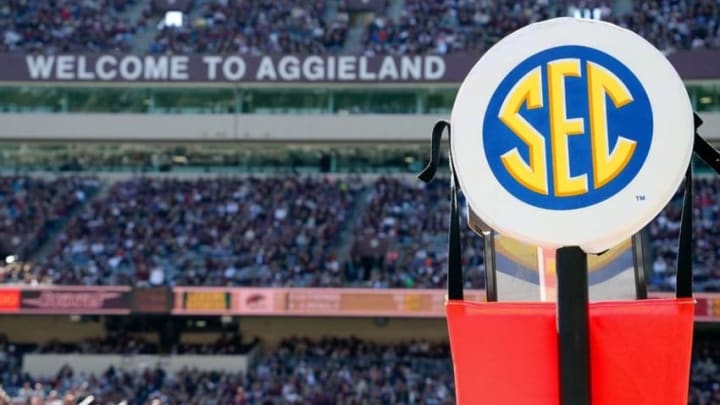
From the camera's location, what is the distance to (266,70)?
29438 mm

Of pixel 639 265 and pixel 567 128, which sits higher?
pixel 567 128

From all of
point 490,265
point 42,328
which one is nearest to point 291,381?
point 42,328

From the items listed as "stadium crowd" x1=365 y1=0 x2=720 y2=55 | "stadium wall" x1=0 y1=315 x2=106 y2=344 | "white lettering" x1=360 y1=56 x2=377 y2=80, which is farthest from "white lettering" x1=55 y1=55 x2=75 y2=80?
"stadium crowd" x1=365 y1=0 x2=720 y2=55

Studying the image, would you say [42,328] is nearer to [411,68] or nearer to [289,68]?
[289,68]

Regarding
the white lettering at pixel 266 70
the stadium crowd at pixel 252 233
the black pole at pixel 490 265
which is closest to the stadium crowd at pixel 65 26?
the stadium crowd at pixel 252 233

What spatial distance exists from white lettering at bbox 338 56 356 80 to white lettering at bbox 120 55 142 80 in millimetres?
5573

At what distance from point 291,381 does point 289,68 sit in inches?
422

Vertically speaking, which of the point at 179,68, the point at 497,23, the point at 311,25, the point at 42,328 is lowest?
the point at 42,328

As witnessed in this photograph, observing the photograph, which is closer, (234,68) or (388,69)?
(388,69)

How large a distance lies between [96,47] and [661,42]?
15959 mm

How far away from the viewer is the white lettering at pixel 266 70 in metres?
29.4

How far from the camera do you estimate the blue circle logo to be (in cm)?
162

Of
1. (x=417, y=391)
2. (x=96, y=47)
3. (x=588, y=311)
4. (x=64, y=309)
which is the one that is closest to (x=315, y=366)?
(x=417, y=391)

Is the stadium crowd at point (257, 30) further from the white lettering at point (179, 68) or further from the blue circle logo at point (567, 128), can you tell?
the blue circle logo at point (567, 128)
